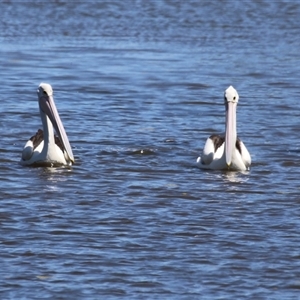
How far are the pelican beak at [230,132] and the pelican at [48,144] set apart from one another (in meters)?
1.39

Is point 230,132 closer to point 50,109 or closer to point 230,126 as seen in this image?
point 230,126

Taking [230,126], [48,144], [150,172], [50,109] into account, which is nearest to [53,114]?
[50,109]

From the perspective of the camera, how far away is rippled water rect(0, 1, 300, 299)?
6527 mm

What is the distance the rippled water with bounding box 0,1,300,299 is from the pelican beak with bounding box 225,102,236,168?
18 cm

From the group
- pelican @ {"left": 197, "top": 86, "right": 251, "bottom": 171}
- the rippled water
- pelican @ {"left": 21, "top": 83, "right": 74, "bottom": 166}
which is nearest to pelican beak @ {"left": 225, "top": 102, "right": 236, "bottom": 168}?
pelican @ {"left": 197, "top": 86, "right": 251, "bottom": 171}

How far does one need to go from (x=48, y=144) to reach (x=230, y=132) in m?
1.63

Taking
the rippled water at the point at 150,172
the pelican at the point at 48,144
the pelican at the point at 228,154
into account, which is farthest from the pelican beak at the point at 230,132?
the pelican at the point at 48,144

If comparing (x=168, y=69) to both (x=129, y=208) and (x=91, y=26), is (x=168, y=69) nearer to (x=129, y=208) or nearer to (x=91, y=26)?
(x=91, y=26)

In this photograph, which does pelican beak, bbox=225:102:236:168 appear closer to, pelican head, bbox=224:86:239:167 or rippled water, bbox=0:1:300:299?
pelican head, bbox=224:86:239:167

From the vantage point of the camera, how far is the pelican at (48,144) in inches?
387

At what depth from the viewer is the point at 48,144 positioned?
987 centimetres

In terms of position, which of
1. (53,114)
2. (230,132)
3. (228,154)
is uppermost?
(53,114)

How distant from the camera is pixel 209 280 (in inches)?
252

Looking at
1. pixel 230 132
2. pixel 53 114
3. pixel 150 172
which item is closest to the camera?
pixel 150 172
